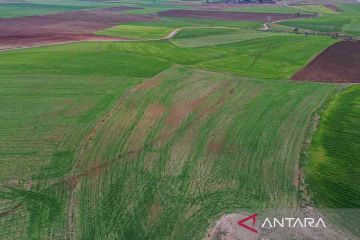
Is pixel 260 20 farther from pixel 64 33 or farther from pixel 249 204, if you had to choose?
pixel 249 204

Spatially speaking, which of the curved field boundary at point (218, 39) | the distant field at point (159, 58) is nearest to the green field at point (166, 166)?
the distant field at point (159, 58)

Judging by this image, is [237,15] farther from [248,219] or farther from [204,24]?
[248,219]

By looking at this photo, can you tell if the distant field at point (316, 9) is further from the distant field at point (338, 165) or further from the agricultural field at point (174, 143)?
the distant field at point (338, 165)

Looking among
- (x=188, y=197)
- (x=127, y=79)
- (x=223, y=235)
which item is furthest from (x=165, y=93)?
(x=223, y=235)

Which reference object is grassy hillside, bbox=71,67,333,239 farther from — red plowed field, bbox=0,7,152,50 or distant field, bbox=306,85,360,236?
red plowed field, bbox=0,7,152,50

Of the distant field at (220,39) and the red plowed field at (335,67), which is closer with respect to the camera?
the red plowed field at (335,67)
